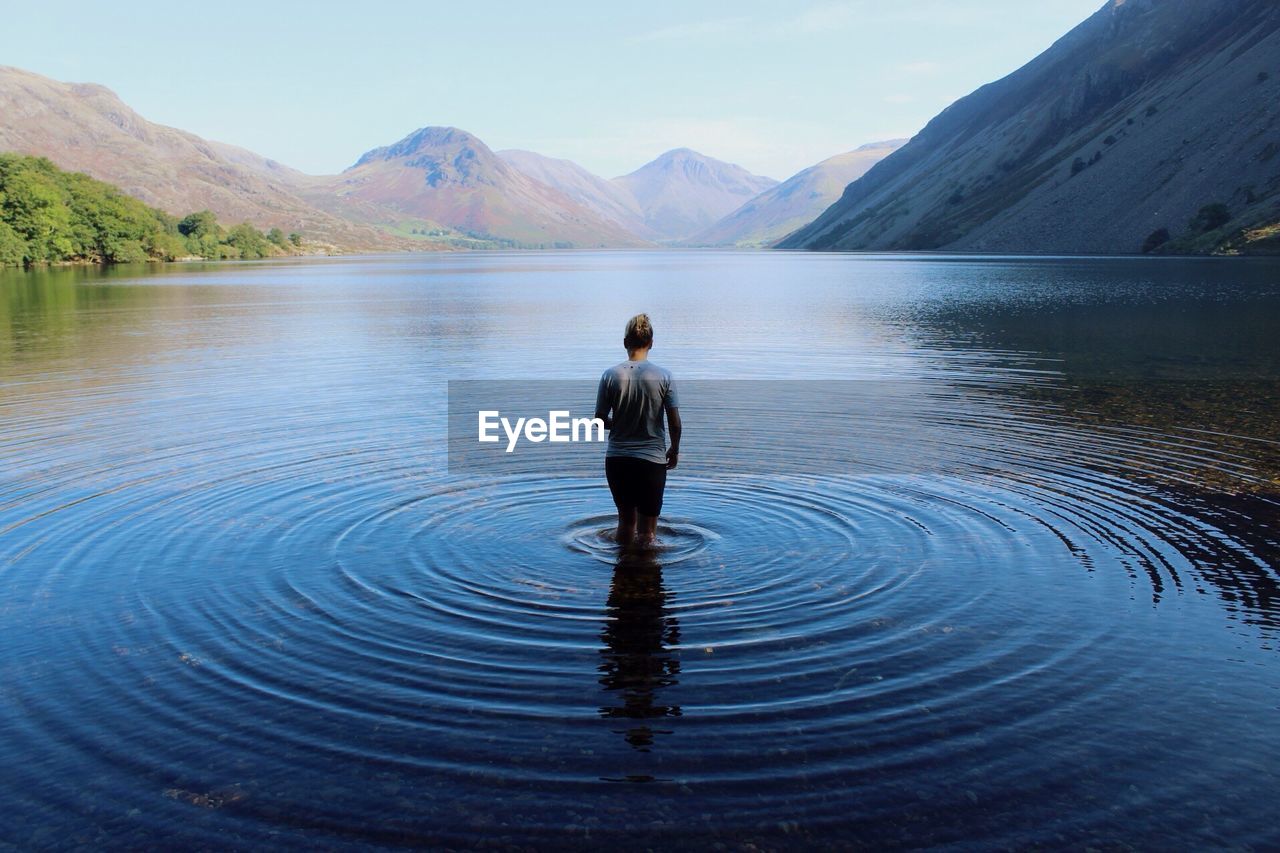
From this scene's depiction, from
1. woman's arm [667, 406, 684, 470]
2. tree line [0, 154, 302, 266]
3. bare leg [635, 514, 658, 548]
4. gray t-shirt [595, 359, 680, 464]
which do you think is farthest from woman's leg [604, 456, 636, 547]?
tree line [0, 154, 302, 266]

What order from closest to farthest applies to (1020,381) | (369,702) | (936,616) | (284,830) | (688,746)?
(284,830) < (688,746) < (369,702) < (936,616) < (1020,381)

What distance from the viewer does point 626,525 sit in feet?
51.8

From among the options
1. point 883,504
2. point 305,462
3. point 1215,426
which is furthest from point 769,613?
Result: point 1215,426

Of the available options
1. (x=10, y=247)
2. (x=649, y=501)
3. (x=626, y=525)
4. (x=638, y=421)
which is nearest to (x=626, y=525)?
(x=626, y=525)

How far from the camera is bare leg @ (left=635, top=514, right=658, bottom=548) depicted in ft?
51.3

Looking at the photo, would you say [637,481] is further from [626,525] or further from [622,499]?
[626,525]

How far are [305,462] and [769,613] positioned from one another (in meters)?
13.6

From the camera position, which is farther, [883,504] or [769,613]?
[883,504]

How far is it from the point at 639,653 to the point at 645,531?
4.13 meters

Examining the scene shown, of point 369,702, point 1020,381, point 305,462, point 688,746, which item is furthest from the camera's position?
point 1020,381

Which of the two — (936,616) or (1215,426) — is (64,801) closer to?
(936,616)

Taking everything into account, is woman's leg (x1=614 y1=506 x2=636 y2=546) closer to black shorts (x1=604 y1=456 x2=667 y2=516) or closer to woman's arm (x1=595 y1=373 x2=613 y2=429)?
black shorts (x1=604 y1=456 x2=667 y2=516)

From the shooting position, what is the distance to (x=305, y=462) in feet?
74.1

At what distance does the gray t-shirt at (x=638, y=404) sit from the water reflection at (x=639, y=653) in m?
1.89
